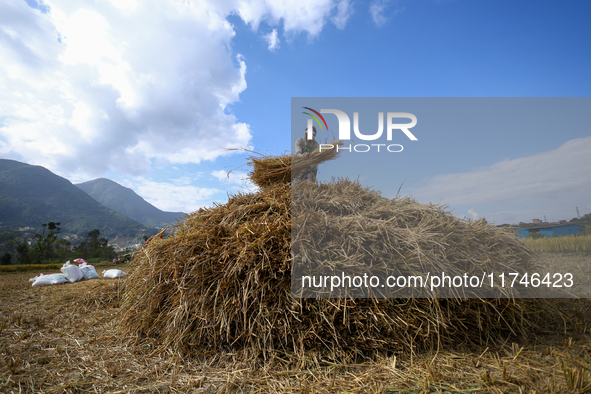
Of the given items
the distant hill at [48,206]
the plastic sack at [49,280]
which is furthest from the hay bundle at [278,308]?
the distant hill at [48,206]

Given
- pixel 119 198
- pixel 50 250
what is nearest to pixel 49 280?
pixel 50 250

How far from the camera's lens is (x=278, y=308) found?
5.22 feet

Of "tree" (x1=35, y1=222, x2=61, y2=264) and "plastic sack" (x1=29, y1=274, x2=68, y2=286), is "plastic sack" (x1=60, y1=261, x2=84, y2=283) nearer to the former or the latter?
"plastic sack" (x1=29, y1=274, x2=68, y2=286)

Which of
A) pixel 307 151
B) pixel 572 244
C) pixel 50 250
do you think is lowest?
pixel 50 250

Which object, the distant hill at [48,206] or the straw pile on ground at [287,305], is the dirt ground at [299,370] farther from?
the distant hill at [48,206]

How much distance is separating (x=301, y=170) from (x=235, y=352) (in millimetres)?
2001

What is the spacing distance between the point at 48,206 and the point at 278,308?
70.7 m

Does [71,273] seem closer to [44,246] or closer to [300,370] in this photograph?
[300,370]

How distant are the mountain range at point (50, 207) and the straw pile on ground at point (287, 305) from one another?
113 ft

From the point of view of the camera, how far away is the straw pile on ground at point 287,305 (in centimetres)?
158

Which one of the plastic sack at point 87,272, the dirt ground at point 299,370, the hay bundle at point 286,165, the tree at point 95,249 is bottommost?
the tree at point 95,249

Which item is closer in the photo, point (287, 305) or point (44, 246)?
point (287, 305)

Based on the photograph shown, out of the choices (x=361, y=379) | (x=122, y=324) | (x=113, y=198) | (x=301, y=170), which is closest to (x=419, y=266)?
(x=361, y=379)

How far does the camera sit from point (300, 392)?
4.18 feet
